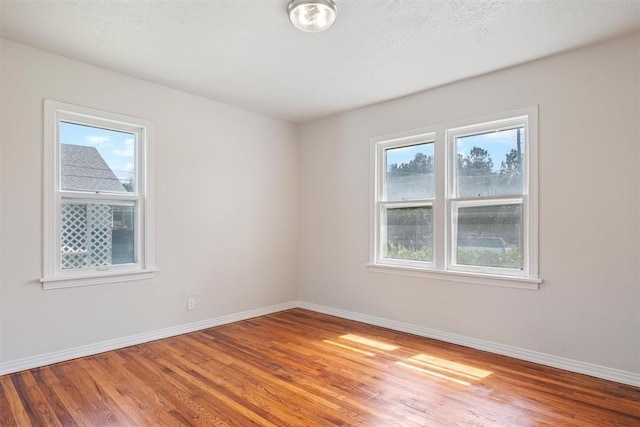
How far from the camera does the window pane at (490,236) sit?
331 centimetres

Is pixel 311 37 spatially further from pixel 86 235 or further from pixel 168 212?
pixel 86 235

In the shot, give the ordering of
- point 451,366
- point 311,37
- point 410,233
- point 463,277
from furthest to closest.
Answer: point 410,233 → point 463,277 → point 451,366 → point 311,37

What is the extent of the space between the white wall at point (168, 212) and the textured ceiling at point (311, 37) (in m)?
0.28

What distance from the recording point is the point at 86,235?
11.0 ft

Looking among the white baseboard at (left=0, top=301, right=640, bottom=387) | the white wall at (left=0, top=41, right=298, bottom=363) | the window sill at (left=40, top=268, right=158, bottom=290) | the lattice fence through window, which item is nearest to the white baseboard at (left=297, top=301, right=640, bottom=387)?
the white baseboard at (left=0, top=301, right=640, bottom=387)

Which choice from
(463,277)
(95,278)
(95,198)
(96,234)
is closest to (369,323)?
(463,277)

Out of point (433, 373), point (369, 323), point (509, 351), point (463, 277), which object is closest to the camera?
point (433, 373)

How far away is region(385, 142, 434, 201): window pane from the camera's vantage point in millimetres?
3957

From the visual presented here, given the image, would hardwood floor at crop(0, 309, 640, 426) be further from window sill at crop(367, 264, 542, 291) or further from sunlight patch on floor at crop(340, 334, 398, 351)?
window sill at crop(367, 264, 542, 291)

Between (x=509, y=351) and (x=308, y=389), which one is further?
(x=509, y=351)

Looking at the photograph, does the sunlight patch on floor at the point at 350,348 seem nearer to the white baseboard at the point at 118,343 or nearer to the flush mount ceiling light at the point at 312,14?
the white baseboard at the point at 118,343

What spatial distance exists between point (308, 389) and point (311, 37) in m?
2.59

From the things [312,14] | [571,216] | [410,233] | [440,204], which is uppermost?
[312,14]

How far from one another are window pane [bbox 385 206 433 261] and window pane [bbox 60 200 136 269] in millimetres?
2760
